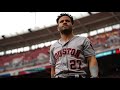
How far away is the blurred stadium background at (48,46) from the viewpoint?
19.2 metres

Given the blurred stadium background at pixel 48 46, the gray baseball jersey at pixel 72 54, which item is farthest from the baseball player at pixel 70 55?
the blurred stadium background at pixel 48 46

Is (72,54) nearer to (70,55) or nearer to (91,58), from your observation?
(70,55)

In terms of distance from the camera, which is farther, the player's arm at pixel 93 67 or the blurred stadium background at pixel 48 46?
the blurred stadium background at pixel 48 46

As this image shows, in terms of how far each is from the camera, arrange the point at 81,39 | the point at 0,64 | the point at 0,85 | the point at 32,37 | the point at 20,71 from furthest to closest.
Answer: the point at 32,37, the point at 0,64, the point at 20,71, the point at 81,39, the point at 0,85

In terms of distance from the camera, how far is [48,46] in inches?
882

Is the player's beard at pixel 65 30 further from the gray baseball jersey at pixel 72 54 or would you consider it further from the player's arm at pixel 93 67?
the player's arm at pixel 93 67

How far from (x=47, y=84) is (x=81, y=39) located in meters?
1.56

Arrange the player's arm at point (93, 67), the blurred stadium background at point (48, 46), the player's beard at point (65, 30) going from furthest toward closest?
the blurred stadium background at point (48, 46), the player's beard at point (65, 30), the player's arm at point (93, 67)

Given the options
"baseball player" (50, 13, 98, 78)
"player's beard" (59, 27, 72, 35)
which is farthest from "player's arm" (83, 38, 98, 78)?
"player's beard" (59, 27, 72, 35)

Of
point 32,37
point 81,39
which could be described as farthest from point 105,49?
point 81,39

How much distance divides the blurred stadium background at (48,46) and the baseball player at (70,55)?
16051mm

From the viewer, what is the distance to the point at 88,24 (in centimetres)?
2323

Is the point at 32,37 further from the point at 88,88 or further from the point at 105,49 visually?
the point at 88,88

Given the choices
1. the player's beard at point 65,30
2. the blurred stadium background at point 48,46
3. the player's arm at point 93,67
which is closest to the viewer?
the player's arm at point 93,67
